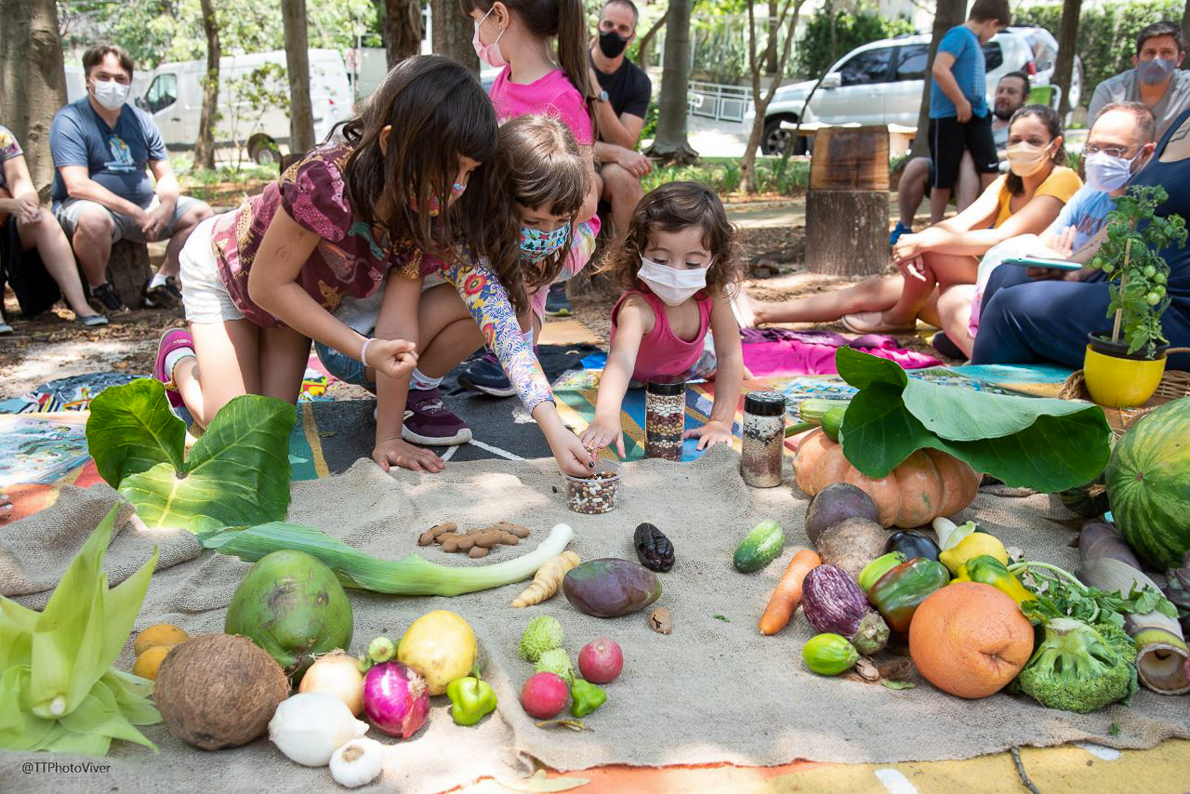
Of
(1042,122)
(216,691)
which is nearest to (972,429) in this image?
(216,691)

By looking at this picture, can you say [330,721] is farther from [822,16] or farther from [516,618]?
[822,16]

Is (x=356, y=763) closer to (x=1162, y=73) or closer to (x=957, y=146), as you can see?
(x=957, y=146)

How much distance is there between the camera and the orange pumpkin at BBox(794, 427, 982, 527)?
2404 mm

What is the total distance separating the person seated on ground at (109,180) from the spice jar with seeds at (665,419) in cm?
402

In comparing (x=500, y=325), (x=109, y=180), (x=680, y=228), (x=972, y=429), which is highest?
(x=680, y=228)

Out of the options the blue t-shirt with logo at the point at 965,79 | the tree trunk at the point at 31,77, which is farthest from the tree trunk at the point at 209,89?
the blue t-shirt with logo at the point at 965,79

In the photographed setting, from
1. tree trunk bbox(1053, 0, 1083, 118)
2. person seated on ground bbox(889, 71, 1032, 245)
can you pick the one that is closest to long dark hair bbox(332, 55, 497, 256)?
person seated on ground bbox(889, 71, 1032, 245)

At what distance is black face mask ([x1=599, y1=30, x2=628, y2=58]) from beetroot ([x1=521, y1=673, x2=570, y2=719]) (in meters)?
4.67

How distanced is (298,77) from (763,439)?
8865 millimetres

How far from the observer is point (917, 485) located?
2.41 meters

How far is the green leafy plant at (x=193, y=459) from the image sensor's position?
2453 mm

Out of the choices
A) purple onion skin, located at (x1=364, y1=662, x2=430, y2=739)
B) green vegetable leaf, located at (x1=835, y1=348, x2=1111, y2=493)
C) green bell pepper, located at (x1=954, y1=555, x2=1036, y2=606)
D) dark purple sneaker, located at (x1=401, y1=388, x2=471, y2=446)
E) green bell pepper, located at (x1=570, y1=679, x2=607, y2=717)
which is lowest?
dark purple sneaker, located at (x1=401, y1=388, x2=471, y2=446)

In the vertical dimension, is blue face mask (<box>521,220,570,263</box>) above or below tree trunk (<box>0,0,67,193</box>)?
below

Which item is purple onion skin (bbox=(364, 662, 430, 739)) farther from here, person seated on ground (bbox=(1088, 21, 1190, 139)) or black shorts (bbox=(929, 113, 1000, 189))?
black shorts (bbox=(929, 113, 1000, 189))
